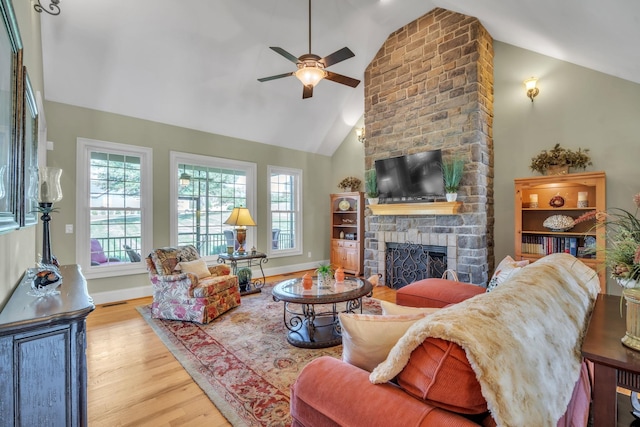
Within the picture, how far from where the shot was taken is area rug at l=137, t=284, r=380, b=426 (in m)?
2.05

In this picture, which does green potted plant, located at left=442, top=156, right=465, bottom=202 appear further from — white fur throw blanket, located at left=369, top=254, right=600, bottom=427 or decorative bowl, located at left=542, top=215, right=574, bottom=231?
white fur throw blanket, located at left=369, top=254, right=600, bottom=427

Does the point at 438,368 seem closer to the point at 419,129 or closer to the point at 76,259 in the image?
the point at 419,129

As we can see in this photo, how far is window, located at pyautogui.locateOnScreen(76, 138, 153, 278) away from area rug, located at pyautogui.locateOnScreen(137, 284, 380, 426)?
42.3 inches

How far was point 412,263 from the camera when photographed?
5.08 metres

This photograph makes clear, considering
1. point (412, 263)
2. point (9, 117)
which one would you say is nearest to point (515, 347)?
point (9, 117)

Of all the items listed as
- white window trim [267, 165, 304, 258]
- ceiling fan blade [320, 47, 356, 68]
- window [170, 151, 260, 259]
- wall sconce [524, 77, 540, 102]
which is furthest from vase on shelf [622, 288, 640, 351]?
white window trim [267, 165, 304, 258]

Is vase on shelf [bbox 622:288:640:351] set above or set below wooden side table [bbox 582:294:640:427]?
above

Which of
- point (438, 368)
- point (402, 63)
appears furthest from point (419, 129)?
point (438, 368)

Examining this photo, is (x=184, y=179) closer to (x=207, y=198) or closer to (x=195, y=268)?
(x=207, y=198)

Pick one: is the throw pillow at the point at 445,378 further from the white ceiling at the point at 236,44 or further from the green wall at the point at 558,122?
the green wall at the point at 558,122

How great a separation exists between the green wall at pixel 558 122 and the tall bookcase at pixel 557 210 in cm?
22

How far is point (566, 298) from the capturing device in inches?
58.4

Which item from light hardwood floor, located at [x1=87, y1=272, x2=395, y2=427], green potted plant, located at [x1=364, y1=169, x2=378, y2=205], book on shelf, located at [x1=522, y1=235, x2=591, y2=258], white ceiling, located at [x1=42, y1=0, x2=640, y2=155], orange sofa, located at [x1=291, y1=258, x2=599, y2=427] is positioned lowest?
light hardwood floor, located at [x1=87, y1=272, x2=395, y2=427]

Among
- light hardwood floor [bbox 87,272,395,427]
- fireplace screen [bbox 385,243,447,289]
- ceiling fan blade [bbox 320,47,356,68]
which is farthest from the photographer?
fireplace screen [bbox 385,243,447,289]
